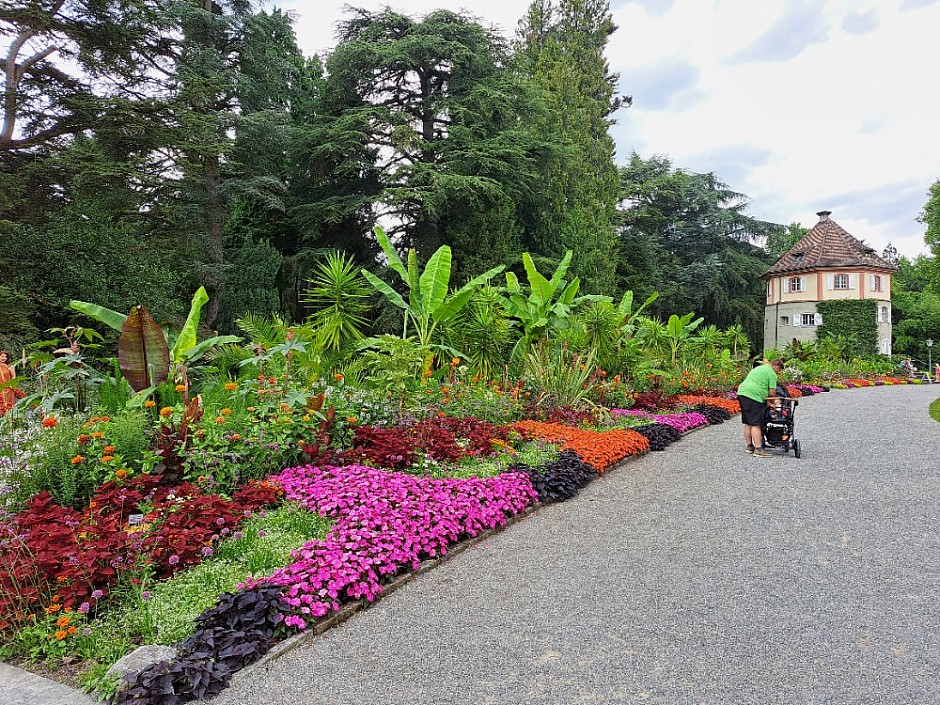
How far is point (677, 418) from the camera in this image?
1009 cm

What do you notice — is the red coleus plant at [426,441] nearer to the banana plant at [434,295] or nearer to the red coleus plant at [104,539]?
the red coleus plant at [104,539]

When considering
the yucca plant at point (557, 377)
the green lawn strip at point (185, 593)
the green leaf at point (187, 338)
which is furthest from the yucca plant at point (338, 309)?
the green lawn strip at point (185, 593)

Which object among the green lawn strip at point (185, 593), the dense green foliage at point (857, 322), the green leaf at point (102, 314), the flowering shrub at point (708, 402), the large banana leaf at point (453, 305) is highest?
the dense green foliage at point (857, 322)

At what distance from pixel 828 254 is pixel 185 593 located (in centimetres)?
4050

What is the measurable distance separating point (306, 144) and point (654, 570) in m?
18.3

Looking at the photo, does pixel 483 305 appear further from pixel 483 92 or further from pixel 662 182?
pixel 662 182

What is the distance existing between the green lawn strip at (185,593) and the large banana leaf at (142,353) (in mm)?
2129

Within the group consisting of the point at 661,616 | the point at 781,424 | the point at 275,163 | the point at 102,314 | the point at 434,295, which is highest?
the point at 275,163

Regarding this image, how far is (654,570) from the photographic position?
12.4 ft

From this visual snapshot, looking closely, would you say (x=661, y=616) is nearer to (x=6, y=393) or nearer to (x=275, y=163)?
(x=6, y=393)

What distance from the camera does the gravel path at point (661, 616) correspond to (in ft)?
8.16

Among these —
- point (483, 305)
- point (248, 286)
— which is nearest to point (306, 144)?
point (248, 286)

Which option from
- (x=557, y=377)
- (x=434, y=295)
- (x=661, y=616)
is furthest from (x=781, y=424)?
(x=661, y=616)

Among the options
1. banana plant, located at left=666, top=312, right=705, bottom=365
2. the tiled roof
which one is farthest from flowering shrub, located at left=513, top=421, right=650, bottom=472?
the tiled roof
